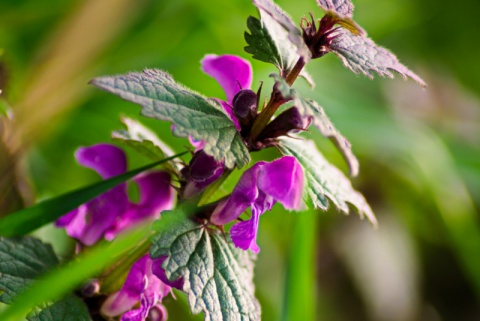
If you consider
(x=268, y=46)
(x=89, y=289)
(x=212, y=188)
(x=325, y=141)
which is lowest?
(x=325, y=141)

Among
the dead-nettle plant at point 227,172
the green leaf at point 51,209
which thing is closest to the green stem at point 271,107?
the dead-nettle plant at point 227,172

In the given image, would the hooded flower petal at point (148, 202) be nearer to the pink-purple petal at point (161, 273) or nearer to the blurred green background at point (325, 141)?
the pink-purple petal at point (161, 273)

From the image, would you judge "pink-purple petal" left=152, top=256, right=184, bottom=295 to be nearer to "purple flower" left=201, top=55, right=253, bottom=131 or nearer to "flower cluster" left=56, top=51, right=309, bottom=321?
"flower cluster" left=56, top=51, right=309, bottom=321

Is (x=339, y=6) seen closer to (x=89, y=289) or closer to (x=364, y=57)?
(x=364, y=57)

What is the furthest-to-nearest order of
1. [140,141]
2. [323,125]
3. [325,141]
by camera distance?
[325,141]
[140,141]
[323,125]

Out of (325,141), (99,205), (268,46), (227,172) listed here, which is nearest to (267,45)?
(268,46)

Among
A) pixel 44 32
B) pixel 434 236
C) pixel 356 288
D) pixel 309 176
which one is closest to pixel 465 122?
pixel 434 236
